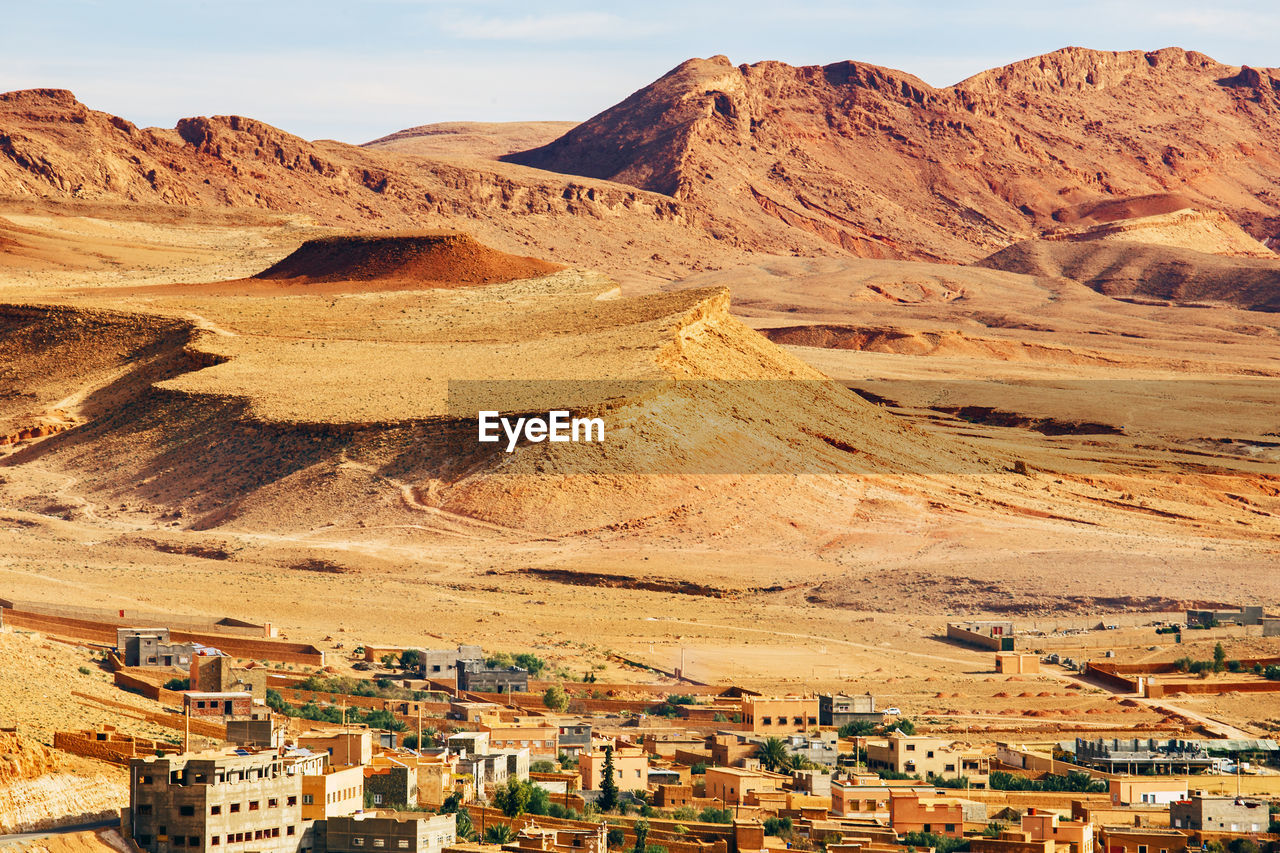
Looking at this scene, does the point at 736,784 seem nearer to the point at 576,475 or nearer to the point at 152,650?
the point at 152,650

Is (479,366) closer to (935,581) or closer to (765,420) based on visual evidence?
(765,420)

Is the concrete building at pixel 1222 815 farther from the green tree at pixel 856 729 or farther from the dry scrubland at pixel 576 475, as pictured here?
the dry scrubland at pixel 576 475

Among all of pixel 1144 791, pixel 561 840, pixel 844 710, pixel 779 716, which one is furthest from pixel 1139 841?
pixel 844 710

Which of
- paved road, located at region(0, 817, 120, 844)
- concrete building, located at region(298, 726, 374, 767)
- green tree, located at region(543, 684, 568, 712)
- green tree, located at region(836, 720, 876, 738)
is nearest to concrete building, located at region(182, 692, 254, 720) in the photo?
concrete building, located at region(298, 726, 374, 767)

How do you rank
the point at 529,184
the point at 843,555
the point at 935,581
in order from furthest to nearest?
the point at 529,184 → the point at 843,555 → the point at 935,581

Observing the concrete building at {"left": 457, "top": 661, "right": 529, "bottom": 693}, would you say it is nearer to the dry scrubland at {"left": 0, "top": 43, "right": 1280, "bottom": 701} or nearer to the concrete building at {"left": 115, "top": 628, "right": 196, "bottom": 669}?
the dry scrubland at {"left": 0, "top": 43, "right": 1280, "bottom": 701}

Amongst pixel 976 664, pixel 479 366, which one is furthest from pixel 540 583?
pixel 479 366
